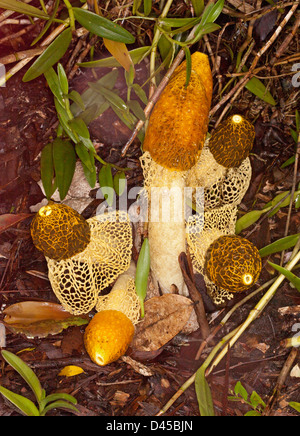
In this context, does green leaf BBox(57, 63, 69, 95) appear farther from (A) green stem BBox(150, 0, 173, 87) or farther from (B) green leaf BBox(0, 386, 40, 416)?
(B) green leaf BBox(0, 386, 40, 416)

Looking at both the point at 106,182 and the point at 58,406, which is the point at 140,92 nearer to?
the point at 106,182

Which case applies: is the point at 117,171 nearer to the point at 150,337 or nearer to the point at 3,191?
the point at 3,191

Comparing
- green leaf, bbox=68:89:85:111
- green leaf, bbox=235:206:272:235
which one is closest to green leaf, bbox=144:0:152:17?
green leaf, bbox=68:89:85:111

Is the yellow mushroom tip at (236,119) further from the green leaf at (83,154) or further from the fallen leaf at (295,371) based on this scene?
the fallen leaf at (295,371)

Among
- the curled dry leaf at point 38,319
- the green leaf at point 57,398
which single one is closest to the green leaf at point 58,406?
the green leaf at point 57,398

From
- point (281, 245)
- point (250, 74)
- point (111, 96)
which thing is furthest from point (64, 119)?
point (281, 245)
